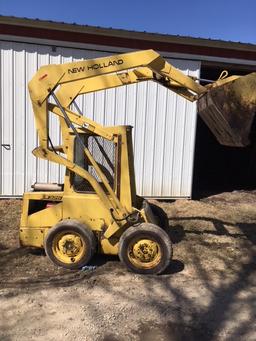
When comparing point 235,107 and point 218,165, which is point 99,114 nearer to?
Answer: point 235,107

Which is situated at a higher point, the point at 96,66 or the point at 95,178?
the point at 96,66

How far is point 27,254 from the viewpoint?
6.45 meters

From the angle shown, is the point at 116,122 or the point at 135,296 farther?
the point at 116,122

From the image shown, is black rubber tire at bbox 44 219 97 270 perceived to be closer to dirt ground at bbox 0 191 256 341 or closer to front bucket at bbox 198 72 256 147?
dirt ground at bbox 0 191 256 341

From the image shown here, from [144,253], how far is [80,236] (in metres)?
0.84

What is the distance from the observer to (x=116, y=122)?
33.3ft

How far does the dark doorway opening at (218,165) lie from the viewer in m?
13.6

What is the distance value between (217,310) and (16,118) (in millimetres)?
6376

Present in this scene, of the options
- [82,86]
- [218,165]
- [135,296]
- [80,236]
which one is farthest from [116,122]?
[218,165]

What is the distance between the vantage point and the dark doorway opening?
1360cm

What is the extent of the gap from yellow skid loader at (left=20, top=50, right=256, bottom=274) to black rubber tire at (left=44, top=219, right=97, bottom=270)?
0.01 meters

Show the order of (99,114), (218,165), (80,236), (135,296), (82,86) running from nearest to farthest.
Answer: (135,296) < (80,236) < (82,86) < (99,114) < (218,165)

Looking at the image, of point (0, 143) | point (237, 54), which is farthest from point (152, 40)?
point (0, 143)

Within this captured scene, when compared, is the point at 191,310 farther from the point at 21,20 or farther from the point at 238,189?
the point at 238,189
